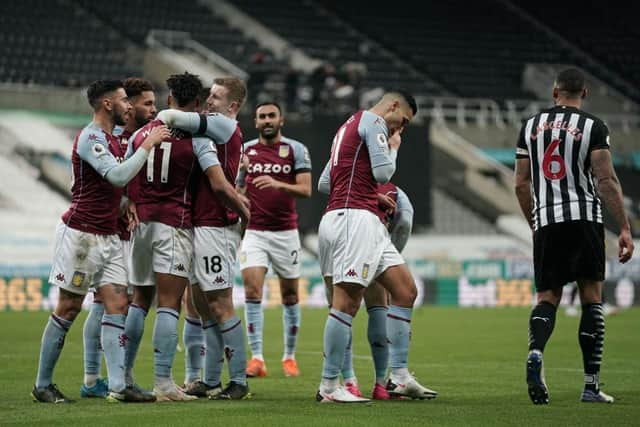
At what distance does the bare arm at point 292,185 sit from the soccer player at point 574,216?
77.4 inches

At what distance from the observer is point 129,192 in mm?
8664

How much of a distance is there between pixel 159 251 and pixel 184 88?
112cm

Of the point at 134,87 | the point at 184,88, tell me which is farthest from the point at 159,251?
the point at 134,87

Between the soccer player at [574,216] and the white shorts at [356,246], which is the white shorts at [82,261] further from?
the soccer player at [574,216]

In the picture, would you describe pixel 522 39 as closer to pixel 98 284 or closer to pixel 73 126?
pixel 73 126

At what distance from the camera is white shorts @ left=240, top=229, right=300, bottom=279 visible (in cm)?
1166

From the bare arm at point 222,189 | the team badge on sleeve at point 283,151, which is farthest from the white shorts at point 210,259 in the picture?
the team badge on sleeve at point 283,151

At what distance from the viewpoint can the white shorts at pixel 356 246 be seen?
812cm

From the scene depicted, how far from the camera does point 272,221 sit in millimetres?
11805

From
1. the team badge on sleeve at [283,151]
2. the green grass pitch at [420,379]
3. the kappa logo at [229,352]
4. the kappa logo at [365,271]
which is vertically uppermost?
the team badge on sleeve at [283,151]

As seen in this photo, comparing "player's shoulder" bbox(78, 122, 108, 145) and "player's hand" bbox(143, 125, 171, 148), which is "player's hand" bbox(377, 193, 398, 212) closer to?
"player's hand" bbox(143, 125, 171, 148)

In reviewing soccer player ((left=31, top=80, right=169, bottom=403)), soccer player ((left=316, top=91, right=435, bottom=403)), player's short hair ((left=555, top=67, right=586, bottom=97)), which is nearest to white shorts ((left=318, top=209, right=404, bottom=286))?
soccer player ((left=316, top=91, right=435, bottom=403))

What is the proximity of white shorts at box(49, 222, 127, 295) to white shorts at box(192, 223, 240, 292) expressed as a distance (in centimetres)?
60

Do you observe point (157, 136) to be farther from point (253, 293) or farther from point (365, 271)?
point (253, 293)
